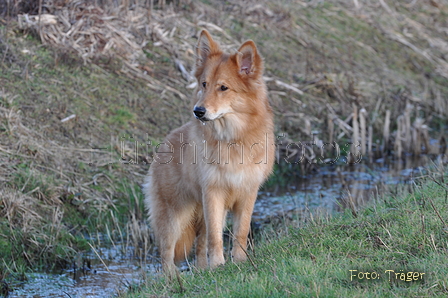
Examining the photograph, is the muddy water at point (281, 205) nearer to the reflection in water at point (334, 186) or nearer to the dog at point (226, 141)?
the reflection in water at point (334, 186)

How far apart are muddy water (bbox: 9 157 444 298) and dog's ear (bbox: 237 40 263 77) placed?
5.44 feet

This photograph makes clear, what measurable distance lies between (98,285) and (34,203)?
1.81 metres

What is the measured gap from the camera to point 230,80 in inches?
232

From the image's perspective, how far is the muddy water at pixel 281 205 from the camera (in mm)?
6355

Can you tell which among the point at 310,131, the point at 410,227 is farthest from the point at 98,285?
the point at 310,131

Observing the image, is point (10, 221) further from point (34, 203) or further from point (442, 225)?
point (442, 225)

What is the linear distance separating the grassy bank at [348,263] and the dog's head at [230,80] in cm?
148

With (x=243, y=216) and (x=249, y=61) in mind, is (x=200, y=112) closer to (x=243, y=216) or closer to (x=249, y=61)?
(x=249, y=61)

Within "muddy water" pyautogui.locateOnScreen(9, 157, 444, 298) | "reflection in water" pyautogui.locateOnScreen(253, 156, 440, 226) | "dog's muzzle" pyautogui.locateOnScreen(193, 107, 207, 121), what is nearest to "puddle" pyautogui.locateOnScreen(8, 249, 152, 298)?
"muddy water" pyautogui.locateOnScreen(9, 157, 444, 298)

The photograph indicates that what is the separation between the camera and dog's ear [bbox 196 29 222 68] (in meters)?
6.14

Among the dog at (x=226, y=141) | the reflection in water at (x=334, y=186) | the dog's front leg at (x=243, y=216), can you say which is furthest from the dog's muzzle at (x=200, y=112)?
the reflection in water at (x=334, y=186)

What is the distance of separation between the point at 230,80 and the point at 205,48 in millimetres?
589

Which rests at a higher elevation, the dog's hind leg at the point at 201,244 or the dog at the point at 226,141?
the dog at the point at 226,141

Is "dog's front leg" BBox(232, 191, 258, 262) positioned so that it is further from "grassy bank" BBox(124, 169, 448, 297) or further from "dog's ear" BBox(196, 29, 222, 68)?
"dog's ear" BBox(196, 29, 222, 68)
